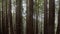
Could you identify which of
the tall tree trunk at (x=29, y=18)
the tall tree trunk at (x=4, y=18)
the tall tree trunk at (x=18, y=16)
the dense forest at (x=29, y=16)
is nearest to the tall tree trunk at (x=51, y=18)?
the dense forest at (x=29, y=16)

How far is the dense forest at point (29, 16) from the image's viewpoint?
67.9 inches

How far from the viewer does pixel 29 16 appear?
1.82 meters

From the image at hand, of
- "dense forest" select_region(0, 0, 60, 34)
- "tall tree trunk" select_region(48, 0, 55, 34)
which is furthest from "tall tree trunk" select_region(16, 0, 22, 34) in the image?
"tall tree trunk" select_region(48, 0, 55, 34)

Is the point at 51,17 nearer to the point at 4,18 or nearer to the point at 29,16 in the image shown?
the point at 29,16

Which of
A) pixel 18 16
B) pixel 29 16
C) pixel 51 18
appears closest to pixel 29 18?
pixel 29 16

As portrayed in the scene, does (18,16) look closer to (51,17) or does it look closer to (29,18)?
(29,18)

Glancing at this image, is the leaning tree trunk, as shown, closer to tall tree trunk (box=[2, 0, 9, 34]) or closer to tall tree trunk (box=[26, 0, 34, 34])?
tall tree trunk (box=[26, 0, 34, 34])

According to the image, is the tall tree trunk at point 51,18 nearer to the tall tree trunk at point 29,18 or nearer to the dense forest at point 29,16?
the dense forest at point 29,16

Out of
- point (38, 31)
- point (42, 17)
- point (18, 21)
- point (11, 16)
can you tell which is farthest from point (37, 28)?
point (11, 16)

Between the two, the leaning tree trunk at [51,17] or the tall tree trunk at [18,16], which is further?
the tall tree trunk at [18,16]

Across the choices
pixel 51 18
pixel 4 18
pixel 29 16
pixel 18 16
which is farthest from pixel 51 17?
pixel 4 18

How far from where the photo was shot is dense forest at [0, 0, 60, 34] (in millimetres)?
1725

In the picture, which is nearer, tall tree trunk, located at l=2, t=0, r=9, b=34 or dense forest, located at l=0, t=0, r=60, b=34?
dense forest, located at l=0, t=0, r=60, b=34

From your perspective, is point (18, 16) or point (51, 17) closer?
point (51, 17)
